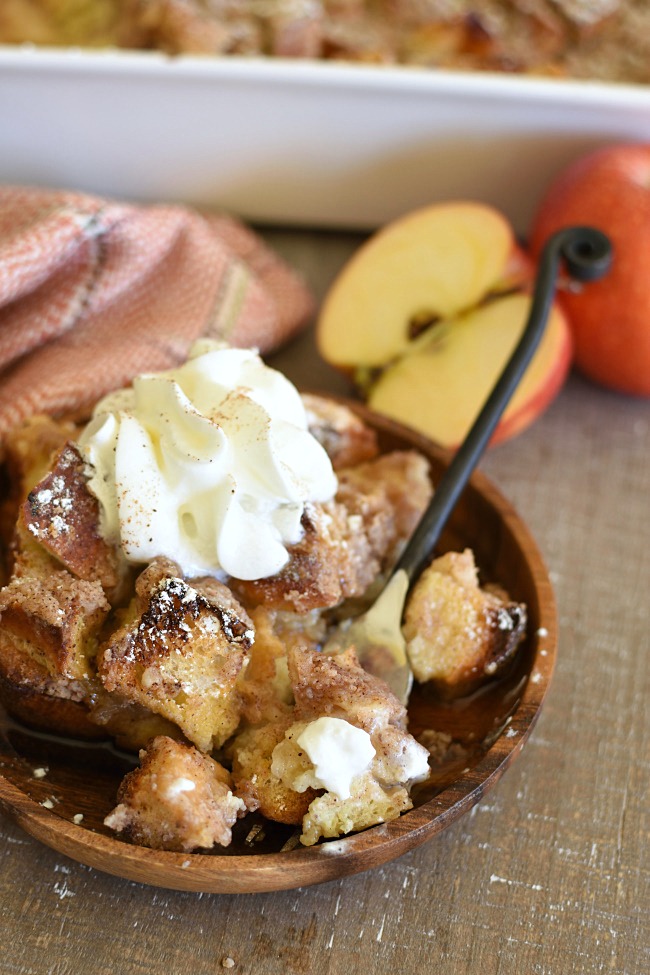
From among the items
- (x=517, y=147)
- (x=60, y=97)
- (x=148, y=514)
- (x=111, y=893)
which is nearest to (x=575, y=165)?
(x=517, y=147)

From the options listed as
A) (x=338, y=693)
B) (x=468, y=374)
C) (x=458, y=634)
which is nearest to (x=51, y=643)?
(x=338, y=693)

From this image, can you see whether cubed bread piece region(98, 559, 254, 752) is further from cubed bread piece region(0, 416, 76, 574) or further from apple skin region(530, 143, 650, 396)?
apple skin region(530, 143, 650, 396)

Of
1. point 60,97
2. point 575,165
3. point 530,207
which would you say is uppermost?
point 60,97

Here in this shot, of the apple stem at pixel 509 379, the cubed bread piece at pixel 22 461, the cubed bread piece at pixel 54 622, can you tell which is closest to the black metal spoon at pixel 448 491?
the apple stem at pixel 509 379

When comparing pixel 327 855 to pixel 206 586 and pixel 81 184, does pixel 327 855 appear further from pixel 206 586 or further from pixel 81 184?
pixel 81 184

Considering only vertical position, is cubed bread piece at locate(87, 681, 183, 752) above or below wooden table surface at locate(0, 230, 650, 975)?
above

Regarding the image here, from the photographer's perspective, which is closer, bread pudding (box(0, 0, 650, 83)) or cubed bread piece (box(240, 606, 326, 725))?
cubed bread piece (box(240, 606, 326, 725))

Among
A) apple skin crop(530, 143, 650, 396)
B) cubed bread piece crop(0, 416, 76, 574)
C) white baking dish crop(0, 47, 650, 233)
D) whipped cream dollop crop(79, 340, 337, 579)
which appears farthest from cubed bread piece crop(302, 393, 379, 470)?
white baking dish crop(0, 47, 650, 233)

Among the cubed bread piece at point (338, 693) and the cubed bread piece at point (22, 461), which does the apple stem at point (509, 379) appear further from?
the cubed bread piece at point (22, 461)
